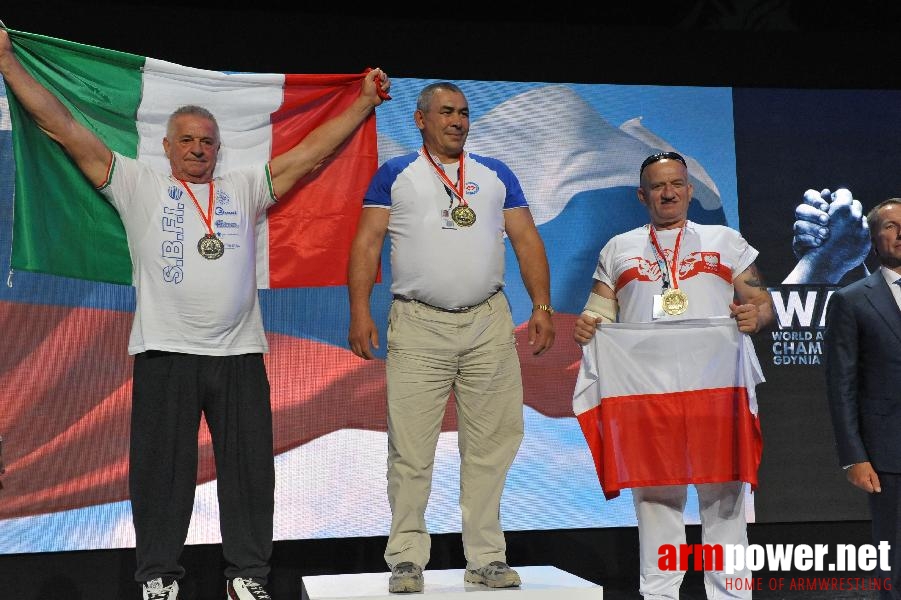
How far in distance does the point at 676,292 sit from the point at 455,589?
122 centimetres

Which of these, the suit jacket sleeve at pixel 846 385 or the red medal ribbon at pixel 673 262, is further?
the red medal ribbon at pixel 673 262

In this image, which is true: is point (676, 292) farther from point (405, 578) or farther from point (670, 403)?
point (405, 578)

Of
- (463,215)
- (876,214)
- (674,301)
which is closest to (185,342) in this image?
(463,215)

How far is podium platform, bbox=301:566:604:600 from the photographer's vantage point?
3.05 metres

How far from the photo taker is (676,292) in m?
3.35

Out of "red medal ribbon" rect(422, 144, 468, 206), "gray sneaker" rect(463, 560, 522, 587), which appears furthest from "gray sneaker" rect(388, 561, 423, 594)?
"red medal ribbon" rect(422, 144, 468, 206)

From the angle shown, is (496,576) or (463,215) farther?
(463,215)

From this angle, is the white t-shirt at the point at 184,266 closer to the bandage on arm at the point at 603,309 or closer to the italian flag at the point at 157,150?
the italian flag at the point at 157,150

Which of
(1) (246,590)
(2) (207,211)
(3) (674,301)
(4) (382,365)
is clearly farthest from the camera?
(4) (382,365)

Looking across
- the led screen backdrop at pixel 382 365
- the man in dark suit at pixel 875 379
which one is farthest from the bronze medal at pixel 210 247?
the man in dark suit at pixel 875 379

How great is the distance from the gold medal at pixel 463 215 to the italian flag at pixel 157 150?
0.55 m

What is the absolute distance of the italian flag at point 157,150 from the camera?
133 inches

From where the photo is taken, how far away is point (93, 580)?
4.32 metres

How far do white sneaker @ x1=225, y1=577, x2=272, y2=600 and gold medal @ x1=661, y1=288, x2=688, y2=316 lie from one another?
159cm
